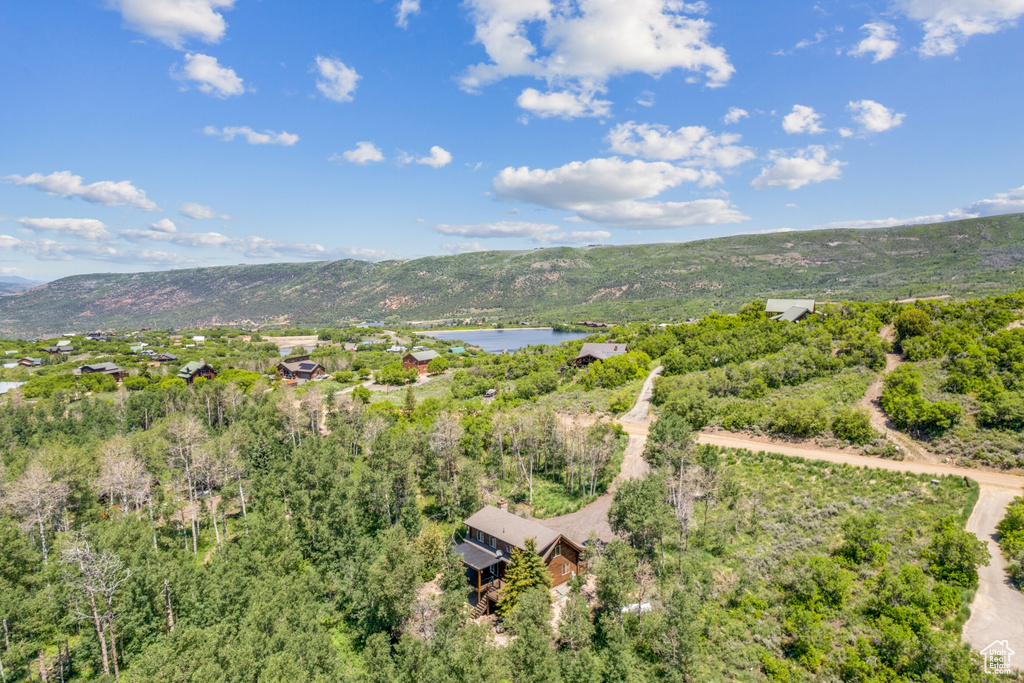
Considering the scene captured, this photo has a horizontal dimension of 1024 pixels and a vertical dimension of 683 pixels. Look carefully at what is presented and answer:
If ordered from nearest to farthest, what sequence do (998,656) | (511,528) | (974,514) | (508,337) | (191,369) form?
1. (998,656)
2. (974,514)
3. (511,528)
4. (191,369)
5. (508,337)

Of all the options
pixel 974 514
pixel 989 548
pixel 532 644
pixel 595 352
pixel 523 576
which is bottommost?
pixel 523 576

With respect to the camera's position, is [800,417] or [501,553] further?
[800,417]

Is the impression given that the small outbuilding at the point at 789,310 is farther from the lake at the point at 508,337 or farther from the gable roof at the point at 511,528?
the lake at the point at 508,337

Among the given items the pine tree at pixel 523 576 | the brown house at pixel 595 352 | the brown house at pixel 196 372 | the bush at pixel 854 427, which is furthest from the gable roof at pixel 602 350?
the brown house at pixel 196 372

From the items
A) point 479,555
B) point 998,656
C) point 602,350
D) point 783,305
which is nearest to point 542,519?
point 479,555

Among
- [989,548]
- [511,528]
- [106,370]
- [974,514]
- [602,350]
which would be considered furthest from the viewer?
[106,370]

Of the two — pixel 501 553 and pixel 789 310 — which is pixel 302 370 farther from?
pixel 789 310

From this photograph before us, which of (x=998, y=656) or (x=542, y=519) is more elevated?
(x=998, y=656)

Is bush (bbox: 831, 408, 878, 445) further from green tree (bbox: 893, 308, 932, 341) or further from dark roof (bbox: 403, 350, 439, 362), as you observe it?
dark roof (bbox: 403, 350, 439, 362)
